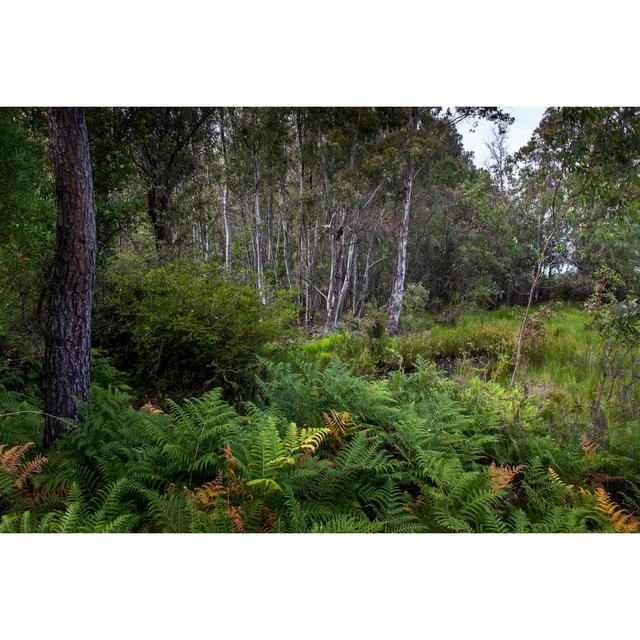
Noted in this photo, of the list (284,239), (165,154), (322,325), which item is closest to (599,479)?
(322,325)

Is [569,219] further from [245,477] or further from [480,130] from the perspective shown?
[245,477]

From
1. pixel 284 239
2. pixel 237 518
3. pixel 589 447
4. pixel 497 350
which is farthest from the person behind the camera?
pixel 284 239

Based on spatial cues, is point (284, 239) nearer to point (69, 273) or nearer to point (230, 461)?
point (69, 273)

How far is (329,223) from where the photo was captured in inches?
279

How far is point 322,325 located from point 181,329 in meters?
3.31

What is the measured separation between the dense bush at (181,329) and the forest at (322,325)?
0.03m

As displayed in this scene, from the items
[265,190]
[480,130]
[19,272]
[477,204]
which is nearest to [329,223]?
[265,190]

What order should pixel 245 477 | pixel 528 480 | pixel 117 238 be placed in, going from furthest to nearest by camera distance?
pixel 117 238, pixel 528 480, pixel 245 477

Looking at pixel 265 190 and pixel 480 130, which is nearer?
pixel 480 130

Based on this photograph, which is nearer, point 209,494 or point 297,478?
point 209,494

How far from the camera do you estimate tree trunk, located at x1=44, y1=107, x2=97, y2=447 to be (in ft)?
7.15

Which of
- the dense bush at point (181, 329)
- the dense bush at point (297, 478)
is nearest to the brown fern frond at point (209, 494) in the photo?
the dense bush at point (297, 478)

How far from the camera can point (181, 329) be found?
3852 millimetres

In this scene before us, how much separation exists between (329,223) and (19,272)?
4849 mm
